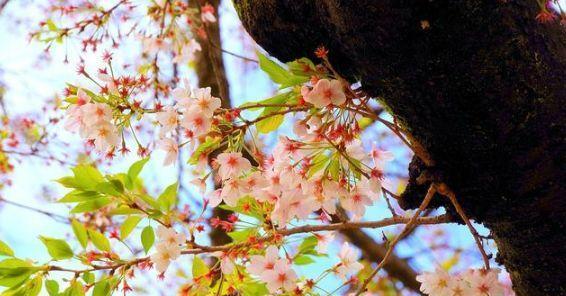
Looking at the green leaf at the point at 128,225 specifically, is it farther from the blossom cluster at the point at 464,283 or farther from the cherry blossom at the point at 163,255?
the blossom cluster at the point at 464,283

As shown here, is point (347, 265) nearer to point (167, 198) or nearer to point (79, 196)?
point (167, 198)

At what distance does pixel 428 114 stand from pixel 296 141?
23cm

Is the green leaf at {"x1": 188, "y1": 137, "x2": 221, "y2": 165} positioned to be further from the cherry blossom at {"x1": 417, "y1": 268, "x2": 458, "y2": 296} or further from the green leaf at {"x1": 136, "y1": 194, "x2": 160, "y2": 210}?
the cherry blossom at {"x1": 417, "y1": 268, "x2": 458, "y2": 296}

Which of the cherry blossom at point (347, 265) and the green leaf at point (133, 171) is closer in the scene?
the green leaf at point (133, 171)

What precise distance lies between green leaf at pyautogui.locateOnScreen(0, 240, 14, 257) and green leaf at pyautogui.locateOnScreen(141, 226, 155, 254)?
0.25m

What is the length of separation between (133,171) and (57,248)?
19cm

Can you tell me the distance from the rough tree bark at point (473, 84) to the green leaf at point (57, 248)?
1.70 feet

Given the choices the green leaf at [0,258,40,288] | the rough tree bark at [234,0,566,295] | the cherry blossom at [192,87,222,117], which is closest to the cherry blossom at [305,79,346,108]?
the rough tree bark at [234,0,566,295]

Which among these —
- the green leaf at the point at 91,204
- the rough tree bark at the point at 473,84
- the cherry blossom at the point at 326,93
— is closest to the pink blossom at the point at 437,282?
the rough tree bark at the point at 473,84

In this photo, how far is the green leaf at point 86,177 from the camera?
36.8 inches

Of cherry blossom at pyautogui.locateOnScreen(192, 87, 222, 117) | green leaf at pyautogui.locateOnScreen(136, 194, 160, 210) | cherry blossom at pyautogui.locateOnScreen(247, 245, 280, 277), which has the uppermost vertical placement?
cherry blossom at pyautogui.locateOnScreen(192, 87, 222, 117)

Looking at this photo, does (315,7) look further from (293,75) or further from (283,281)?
(283,281)

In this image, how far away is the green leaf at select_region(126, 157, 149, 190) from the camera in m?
0.94

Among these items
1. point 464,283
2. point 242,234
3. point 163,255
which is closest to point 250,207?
point 242,234
